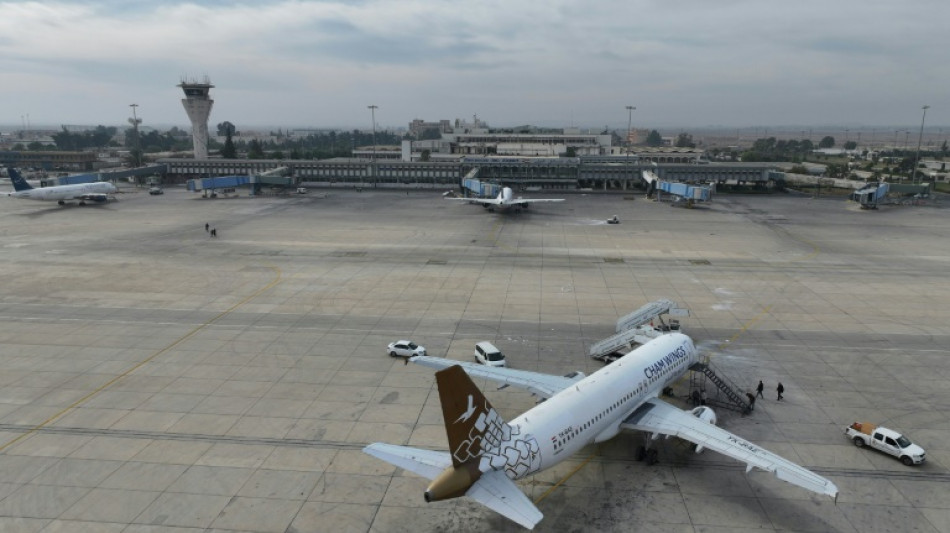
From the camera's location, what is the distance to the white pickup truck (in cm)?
2983

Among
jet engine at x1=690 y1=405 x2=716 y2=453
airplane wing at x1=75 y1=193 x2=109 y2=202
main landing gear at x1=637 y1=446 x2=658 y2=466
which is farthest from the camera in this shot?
airplane wing at x1=75 y1=193 x2=109 y2=202

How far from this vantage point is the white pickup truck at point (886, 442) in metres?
29.8

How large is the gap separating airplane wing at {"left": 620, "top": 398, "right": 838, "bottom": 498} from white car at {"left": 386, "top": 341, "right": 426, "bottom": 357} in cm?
1753

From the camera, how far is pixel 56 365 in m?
41.9

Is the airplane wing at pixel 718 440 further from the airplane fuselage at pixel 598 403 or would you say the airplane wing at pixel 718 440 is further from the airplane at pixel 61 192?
the airplane at pixel 61 192

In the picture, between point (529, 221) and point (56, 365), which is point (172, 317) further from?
point (529, 221)

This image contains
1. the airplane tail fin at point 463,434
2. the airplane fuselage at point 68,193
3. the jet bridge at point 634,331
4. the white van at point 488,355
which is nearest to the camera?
the airplane tail fin at point 463,434

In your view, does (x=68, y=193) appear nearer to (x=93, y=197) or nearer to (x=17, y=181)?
(x=93, y=197)

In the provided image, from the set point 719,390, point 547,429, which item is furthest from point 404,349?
A: point 719,390

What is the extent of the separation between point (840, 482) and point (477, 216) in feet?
297

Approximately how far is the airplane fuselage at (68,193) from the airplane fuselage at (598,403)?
440 ft

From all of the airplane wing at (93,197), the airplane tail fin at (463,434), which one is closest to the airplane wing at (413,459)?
the airplane tail fin at (463,434)

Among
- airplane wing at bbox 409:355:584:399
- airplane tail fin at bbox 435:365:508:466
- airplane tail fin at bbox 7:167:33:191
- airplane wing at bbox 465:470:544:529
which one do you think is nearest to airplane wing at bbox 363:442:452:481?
airplane tail fin at bbox 435:365:508:466

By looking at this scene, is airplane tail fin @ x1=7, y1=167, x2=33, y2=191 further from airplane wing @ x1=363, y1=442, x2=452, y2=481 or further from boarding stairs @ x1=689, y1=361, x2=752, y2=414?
boarding stairs @ x1=689, y1=361, x2=752, y2=414
